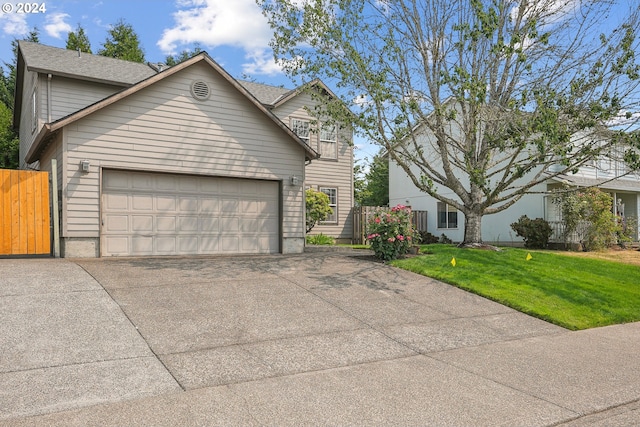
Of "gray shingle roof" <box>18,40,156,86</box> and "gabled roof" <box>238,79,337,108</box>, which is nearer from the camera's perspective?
"gray shingle roof" <box>18,40,156,86</box>

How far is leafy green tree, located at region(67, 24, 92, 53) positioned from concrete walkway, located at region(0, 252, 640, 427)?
97.6ft

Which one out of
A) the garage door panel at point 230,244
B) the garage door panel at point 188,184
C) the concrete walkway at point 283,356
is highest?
the garage door panel at point 188,184

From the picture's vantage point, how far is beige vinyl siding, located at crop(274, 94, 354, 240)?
20969 mm

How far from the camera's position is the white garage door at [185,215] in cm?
1166

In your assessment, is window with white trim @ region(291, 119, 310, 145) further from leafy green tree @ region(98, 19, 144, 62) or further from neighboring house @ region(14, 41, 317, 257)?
leafy green tree @ region(98, 19, 144, 62)

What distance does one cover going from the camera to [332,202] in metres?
21.8

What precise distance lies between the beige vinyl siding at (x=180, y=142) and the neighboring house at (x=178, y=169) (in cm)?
3

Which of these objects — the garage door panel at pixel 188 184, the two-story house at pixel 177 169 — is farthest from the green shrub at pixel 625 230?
the garage door panel at pixel 188 184

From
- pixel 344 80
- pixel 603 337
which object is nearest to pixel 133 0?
pixel 344 80

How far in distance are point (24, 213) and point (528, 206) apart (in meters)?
19.7

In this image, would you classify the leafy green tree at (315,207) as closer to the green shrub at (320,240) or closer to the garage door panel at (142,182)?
the green shrub at (320,240)

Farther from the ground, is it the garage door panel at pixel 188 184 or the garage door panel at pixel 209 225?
the garage door panel at pixel 188 184

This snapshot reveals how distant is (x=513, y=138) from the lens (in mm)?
11414

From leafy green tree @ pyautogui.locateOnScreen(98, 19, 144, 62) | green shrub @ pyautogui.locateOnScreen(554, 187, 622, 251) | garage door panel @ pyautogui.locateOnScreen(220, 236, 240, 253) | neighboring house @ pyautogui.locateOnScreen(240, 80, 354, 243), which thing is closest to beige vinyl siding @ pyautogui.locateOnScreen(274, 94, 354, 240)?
neighboring house @ pyautogui.locateOnScreen(240, 80, 354, 243)
